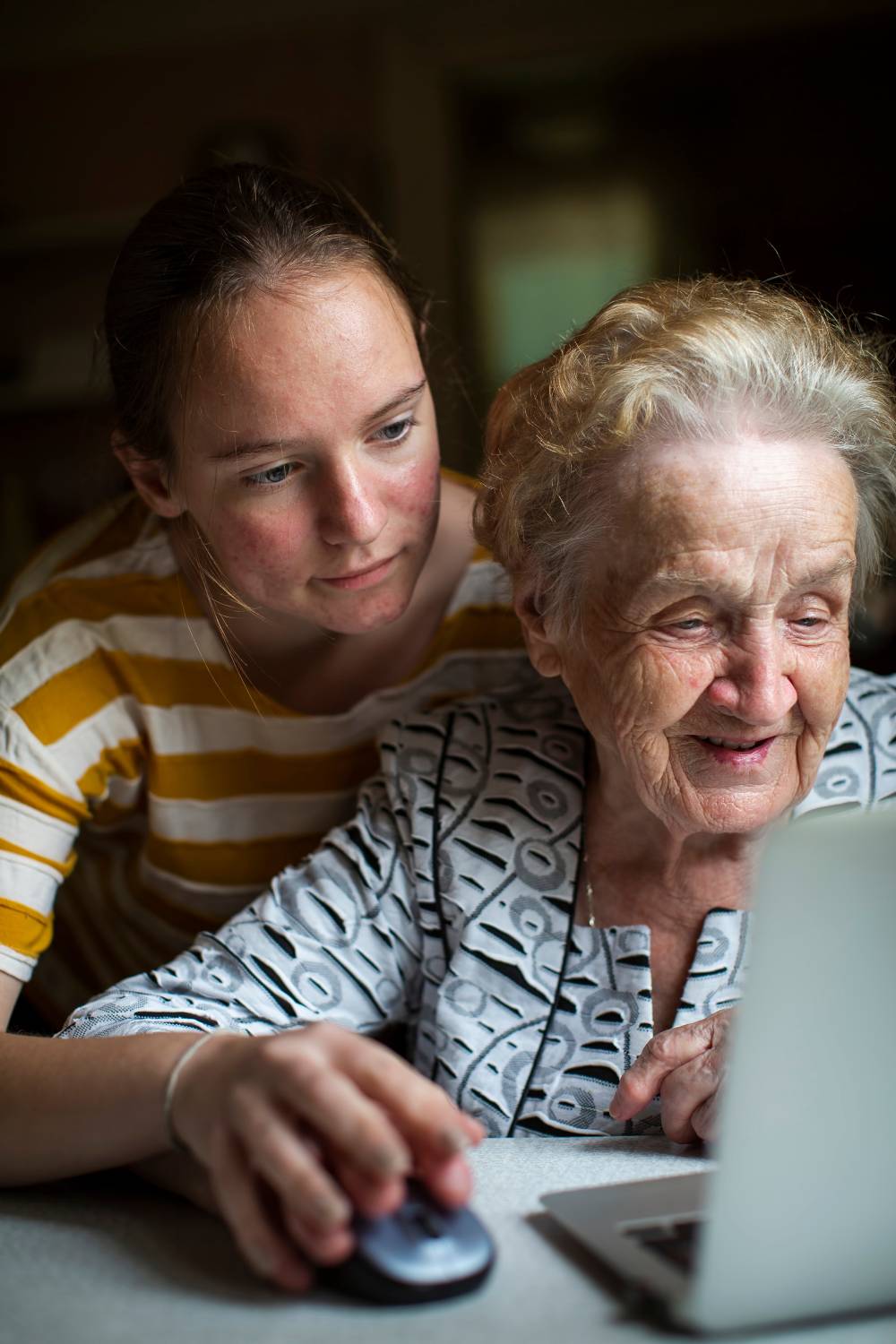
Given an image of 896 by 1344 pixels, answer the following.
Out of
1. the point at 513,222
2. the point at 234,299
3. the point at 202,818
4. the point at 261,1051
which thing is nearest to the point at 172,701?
the point at 202,818

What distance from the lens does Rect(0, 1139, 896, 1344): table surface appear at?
0.74 metres

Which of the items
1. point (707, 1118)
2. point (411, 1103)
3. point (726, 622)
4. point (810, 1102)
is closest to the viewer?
point (810, 1102)

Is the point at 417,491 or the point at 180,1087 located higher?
the point at 417,491

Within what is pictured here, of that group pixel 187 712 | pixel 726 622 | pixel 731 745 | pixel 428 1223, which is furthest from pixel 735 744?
pixel 187 712

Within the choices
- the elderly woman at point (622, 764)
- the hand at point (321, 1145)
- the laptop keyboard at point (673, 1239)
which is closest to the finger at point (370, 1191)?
the hand at point (321, 1145)

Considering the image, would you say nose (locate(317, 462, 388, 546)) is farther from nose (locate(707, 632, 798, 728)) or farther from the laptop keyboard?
the laptop keyboard

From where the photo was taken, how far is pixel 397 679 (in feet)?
5.12

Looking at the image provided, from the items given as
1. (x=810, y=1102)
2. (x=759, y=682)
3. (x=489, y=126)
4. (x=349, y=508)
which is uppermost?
(x=489, y=126)

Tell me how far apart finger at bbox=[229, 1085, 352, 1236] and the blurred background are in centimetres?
386

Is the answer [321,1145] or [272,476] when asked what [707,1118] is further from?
[272,476]

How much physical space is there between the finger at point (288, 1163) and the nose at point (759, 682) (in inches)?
20.7

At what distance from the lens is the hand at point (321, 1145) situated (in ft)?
2.50

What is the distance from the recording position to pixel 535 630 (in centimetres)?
129

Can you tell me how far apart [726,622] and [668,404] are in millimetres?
191
